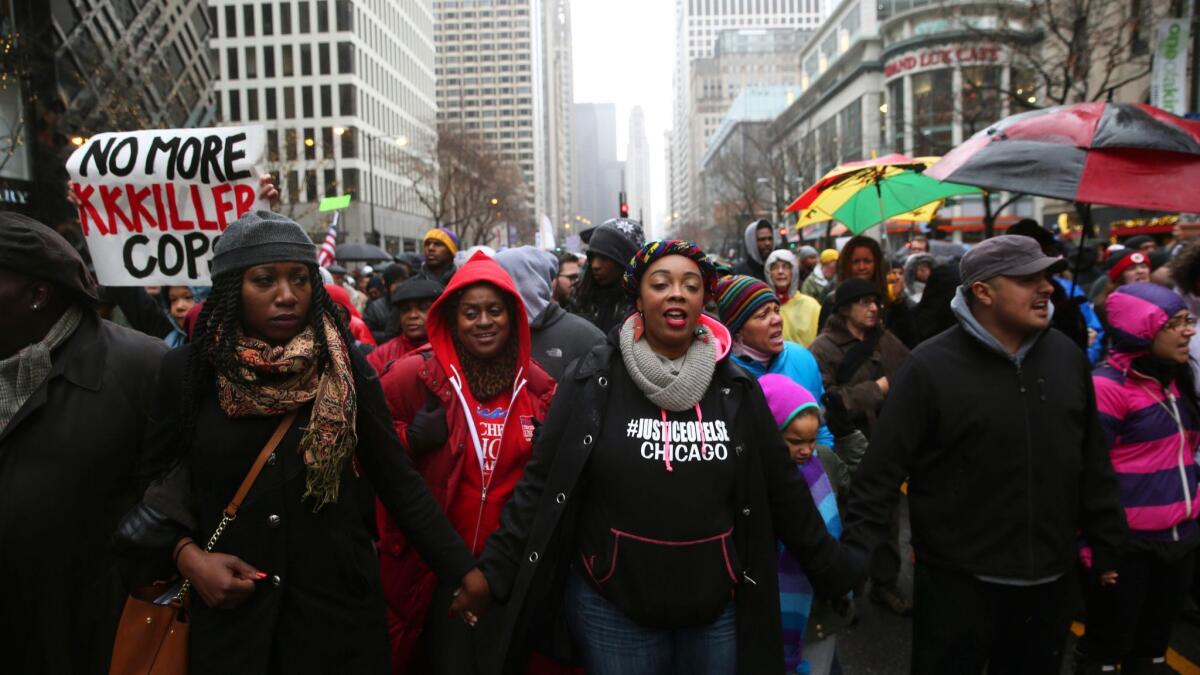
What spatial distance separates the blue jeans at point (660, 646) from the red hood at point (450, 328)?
126 centimetres

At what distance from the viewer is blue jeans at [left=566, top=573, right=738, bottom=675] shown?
2688 mm

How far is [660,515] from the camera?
2607mm

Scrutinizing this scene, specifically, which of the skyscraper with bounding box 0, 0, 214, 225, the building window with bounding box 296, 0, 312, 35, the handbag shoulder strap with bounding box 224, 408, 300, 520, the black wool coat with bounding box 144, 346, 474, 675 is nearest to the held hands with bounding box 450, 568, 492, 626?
the black wool coat with bounding box 144, 346, 474, 675

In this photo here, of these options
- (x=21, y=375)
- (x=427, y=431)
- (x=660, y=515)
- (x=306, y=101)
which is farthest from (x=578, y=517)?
(x=306, y=101)

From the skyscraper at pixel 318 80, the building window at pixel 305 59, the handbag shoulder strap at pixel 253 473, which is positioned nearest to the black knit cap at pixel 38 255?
the handbag shoulder strap at pixel 253 473

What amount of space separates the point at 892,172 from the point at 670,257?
615cm

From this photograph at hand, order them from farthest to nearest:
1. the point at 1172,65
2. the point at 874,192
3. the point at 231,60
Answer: the point at 231,60 < the point at 1172,65 < the point at 874,192

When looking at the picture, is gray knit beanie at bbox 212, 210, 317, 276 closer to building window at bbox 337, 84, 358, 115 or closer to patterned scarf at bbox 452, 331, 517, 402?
patterned scarf at bbox 452, 331, 517, 402

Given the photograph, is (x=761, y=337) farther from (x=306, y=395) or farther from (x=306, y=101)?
(x=306, y=101)

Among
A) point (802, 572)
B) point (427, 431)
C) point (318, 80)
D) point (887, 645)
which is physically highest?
point (318, 80)

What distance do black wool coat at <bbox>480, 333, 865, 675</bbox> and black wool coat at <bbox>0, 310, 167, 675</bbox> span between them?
1.48 meters

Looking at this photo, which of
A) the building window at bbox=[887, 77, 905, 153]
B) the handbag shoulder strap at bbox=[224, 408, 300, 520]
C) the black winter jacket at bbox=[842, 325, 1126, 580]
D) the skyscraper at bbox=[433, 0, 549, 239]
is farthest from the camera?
the skyscraper at bbox=[433, 0, 549, 239]

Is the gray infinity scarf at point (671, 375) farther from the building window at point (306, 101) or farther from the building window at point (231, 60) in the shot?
the building window at point (231, 60)

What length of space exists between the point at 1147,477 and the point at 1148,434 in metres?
0.21
